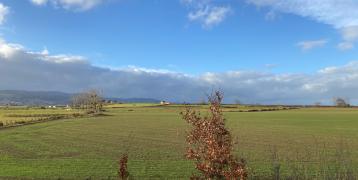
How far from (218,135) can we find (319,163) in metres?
17.4

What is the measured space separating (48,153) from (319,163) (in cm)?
1782

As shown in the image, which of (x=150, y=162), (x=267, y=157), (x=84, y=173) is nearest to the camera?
(x=84, y=173)

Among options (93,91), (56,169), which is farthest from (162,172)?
(93,91)

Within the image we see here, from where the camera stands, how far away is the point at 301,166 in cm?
2564

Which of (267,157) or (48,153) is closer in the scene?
(267,157)

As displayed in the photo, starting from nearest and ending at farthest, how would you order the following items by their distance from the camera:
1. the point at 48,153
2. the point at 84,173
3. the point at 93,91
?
1. the point at 84,173
2. the point at 48,153
3. the point at 93,91

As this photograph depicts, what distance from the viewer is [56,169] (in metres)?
25.0

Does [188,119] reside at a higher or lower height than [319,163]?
higher

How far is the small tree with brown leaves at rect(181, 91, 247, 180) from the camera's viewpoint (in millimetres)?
10102

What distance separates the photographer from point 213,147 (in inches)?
402

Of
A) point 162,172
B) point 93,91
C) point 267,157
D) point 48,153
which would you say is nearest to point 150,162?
point 162,172

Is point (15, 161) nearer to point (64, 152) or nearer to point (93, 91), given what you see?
point (64, 152)

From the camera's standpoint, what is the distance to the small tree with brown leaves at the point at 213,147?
10102 mm

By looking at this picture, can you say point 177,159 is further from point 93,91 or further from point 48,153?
point 93,91
